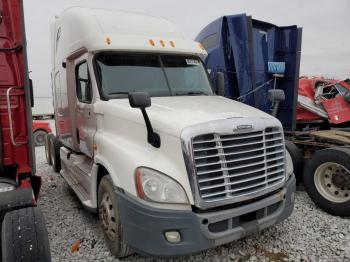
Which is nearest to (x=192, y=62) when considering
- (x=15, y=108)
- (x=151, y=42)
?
(x=151, y=42)

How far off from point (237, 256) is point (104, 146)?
2.02m

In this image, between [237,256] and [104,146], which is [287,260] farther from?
[104,146]

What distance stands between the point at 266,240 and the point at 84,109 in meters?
3.12

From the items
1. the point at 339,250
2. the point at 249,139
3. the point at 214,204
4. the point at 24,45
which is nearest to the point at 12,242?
the point at 214,204

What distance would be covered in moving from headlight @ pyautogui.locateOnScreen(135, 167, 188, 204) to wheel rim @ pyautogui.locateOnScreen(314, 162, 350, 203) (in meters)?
2.84

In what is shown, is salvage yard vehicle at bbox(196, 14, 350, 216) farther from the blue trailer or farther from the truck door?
the truck door

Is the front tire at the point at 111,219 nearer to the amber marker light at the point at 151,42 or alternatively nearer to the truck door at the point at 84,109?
the truck door at the point at 84,109

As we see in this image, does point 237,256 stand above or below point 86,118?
below

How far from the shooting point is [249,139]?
307 cm

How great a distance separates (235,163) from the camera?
Result: 2.98m

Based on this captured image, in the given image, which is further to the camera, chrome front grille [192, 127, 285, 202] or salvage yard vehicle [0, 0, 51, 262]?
salvage yard vehicle [0, 0, 51, 262]

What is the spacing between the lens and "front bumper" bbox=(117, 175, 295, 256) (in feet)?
→ 8.96

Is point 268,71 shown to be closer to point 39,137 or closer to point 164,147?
point 164,147

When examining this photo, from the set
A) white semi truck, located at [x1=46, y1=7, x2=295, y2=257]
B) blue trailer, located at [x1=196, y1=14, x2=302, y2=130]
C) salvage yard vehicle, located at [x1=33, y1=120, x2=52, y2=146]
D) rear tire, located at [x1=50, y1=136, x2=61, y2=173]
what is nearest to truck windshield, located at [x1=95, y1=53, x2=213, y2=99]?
white semi truck, located at [x1=46, y1=7, x2=295, y2=257]
